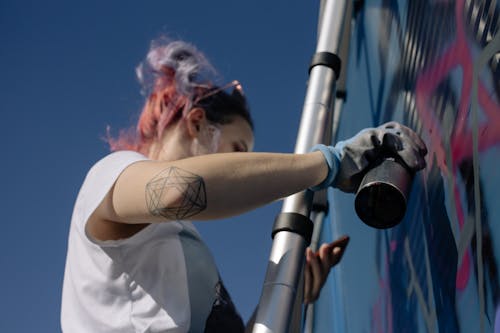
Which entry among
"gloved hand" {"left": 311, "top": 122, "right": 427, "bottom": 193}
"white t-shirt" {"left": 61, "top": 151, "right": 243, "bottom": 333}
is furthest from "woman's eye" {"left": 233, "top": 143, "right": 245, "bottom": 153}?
"gloved hand" {"left": 311, "top": 122, "right": 427, "bottom": 193}

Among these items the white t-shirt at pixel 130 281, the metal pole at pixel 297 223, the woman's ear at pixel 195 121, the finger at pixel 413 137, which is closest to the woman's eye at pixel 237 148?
the woman's ear at pixel 195 121

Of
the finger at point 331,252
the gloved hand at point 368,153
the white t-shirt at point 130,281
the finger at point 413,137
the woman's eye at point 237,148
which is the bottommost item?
the white t-shirt at point 130,281

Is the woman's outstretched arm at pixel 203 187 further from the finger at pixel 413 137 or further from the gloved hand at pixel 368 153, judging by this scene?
the finger at pixel 413 137

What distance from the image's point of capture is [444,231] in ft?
5.03

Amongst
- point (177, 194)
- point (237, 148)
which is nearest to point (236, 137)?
point (237, 148)

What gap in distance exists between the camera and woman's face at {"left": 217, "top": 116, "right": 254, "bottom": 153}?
2.09m

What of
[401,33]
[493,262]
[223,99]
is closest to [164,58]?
[223,99]

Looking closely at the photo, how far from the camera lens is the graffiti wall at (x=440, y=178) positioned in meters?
1.29

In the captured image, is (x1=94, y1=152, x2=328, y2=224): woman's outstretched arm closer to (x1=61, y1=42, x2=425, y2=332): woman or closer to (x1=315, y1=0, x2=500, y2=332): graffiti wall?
(x1=61, y1=42, x2=425, y2=332): woman

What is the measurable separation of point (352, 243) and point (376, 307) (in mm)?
514

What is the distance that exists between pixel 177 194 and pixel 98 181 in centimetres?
28

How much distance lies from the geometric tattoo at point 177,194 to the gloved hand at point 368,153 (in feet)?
1.15

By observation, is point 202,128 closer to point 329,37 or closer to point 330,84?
point 330,84

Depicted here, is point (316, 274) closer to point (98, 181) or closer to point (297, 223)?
point (297, 223)
